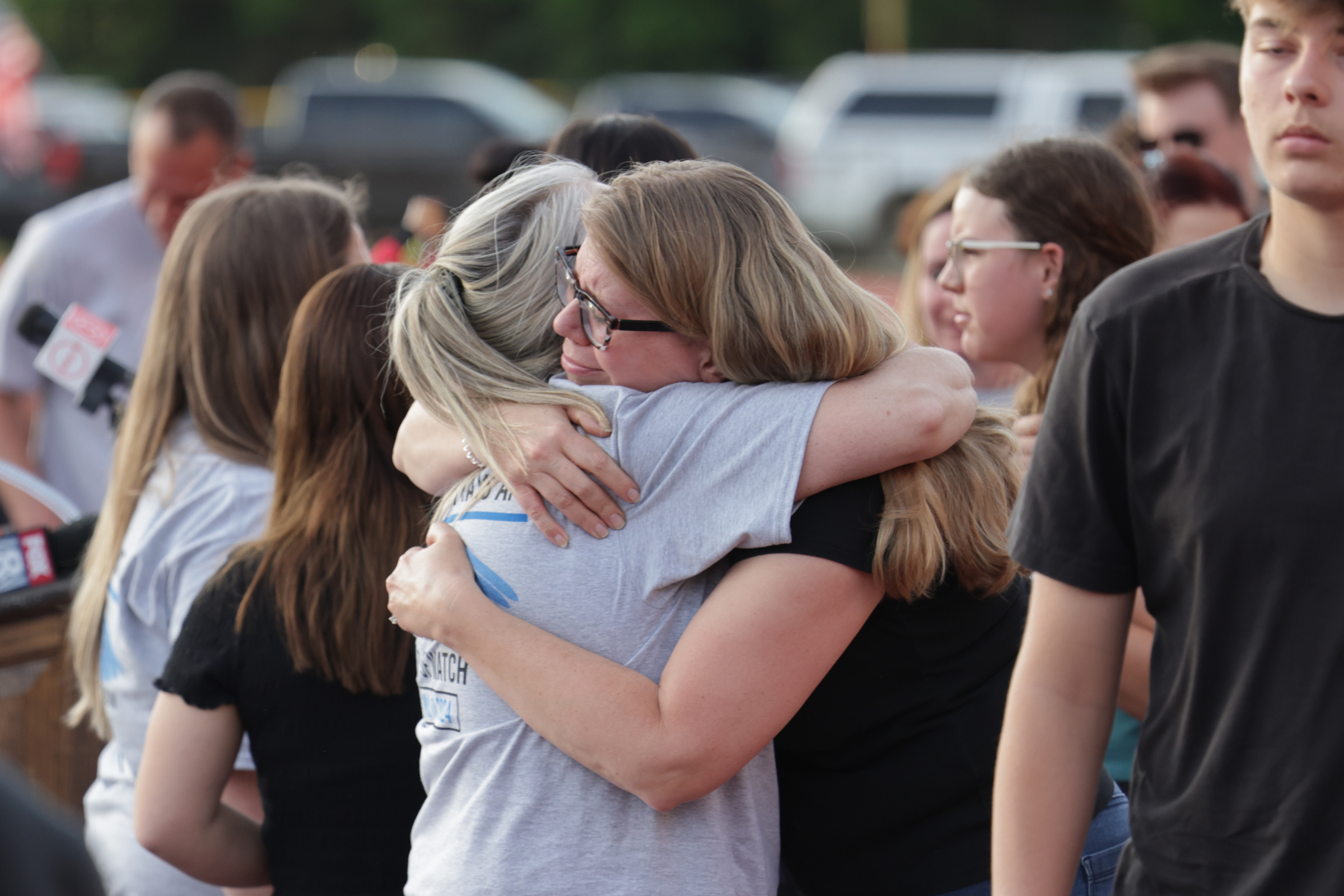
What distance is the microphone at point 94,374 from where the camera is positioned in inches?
143

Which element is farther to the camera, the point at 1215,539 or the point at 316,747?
the point at 316,747

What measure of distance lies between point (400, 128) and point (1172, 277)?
79.2 ft

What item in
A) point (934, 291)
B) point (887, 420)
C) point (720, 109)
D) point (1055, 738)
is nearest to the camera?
point (1055, 738)

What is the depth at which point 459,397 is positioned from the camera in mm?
1896

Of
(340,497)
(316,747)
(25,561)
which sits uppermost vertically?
(340,497)

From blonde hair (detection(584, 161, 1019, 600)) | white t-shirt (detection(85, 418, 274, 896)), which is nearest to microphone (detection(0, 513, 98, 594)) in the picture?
white t-shirt (detection(85, 418, 274, 896))

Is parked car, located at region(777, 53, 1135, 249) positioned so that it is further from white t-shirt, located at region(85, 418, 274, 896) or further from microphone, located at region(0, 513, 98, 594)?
white t-shirt, located at region(85, 418, 274, 896)

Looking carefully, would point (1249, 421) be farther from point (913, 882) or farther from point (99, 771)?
point (99, 771)

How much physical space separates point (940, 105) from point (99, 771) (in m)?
21.7

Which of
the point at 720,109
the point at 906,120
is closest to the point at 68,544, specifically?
the point at 906,120

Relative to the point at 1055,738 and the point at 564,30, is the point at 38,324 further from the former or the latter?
the point at 564,30

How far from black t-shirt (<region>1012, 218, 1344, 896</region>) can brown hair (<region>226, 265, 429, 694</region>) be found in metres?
1.14

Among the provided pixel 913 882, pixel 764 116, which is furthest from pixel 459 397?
pixel 764 116

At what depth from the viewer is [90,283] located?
15.8 feet
